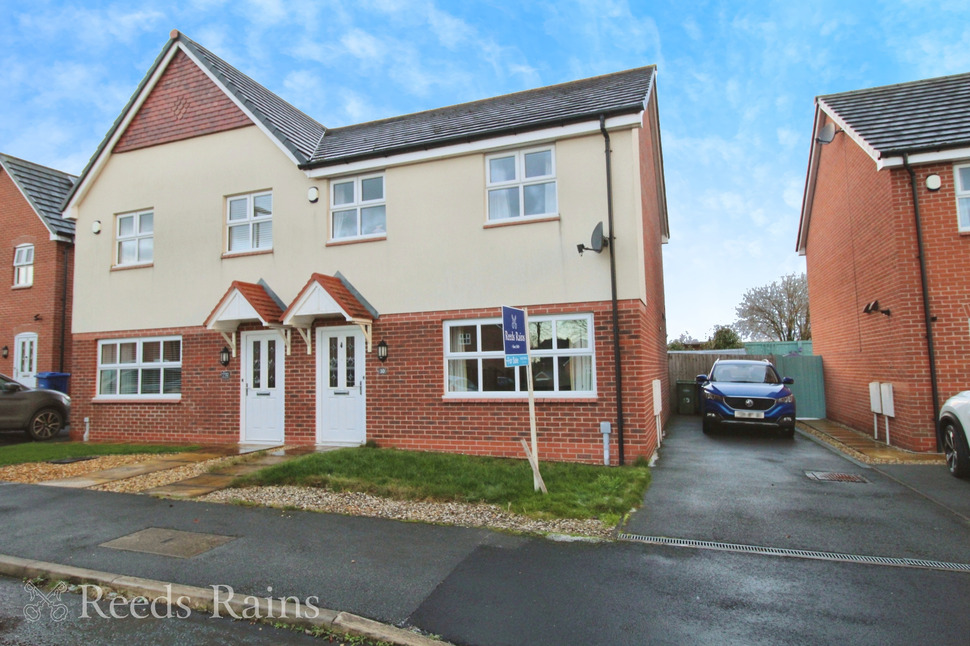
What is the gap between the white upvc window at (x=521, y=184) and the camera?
9.52 meters

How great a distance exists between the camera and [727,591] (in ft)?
13.3

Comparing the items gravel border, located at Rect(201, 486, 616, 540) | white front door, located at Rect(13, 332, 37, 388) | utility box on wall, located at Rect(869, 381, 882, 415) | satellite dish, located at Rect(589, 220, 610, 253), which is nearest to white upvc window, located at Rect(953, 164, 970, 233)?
utility box on wall, located at Rect(869, 381, 882, 415)

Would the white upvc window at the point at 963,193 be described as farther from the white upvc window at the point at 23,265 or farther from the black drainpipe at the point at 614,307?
the white upvc window at the point at 23,265

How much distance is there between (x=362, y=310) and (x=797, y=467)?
7.55 meters

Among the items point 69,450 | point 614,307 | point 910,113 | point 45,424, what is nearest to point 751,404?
point 614,307

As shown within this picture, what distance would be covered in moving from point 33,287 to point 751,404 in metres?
20.7

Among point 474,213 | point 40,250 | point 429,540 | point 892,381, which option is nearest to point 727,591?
point 429,540

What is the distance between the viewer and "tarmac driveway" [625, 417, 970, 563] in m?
5.13

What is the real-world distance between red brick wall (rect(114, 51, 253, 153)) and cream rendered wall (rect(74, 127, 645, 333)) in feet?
0.88

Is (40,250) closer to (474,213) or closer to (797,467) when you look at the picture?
(474,213)

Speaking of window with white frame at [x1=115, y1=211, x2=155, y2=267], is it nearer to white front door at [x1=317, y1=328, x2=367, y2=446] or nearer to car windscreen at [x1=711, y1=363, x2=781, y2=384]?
white front door at [x1=317, y1=328, x2=367, y2=446]

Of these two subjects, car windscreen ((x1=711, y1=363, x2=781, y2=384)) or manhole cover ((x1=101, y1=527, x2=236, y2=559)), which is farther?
car windscreen ((x1=711, y1=363, x2=781, y2=384))

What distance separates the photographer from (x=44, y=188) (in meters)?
18.9
